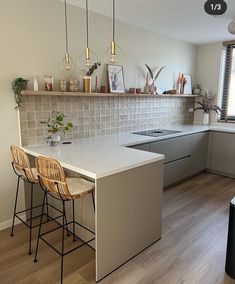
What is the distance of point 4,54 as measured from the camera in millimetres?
2312

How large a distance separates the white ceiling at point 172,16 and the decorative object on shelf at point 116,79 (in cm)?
65

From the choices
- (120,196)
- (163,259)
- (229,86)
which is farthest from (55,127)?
(229,86)

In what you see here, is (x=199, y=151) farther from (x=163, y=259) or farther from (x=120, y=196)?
(x=120, y=196)

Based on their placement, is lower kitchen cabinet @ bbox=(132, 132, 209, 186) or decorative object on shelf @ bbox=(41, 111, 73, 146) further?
lower kitchen cabinet @ bbox=(132, 132, 209, 186)

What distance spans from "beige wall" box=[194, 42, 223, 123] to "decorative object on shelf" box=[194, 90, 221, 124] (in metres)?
0.11

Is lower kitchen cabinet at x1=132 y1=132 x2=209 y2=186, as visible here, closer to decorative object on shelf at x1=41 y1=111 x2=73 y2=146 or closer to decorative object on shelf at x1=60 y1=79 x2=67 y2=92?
decorative object on shelf at x1=41 y1=111 x2=73 y2=146

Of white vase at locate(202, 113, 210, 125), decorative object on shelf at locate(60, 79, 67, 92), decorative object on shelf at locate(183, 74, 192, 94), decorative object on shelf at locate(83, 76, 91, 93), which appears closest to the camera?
decorative object on shelf at locate(60, 79, 67, 92)

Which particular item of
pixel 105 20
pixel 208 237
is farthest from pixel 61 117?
pixel 208 237

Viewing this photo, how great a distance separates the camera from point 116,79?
3.29m

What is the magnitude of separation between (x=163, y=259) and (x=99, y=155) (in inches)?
42.5

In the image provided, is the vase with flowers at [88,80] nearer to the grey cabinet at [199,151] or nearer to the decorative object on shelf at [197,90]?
the grey cabinet at [199,151]

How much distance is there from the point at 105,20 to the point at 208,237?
9.44ft

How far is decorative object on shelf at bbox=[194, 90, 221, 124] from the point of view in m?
4.59

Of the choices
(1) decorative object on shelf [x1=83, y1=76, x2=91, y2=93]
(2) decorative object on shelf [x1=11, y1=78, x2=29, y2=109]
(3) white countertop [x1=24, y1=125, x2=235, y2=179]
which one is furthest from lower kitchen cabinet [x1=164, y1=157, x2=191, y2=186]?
(2) decorative object on shelf [x1=11, y1=78, x2=29, y2=109]
